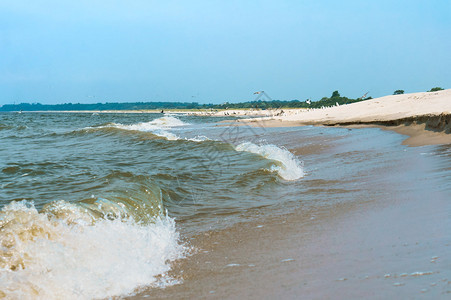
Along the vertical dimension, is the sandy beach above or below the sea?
above

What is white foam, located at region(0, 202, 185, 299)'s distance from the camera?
112 inches

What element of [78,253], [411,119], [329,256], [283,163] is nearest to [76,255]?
[78,253]

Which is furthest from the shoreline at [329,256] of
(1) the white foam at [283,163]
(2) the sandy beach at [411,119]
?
(2) the sandy beach at [411,119]

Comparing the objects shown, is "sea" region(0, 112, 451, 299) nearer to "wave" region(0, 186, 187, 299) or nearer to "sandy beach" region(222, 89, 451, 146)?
"wave" region(0, 186, 187, 299)

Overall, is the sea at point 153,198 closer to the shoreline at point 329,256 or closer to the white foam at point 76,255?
the white foam at point 76,255

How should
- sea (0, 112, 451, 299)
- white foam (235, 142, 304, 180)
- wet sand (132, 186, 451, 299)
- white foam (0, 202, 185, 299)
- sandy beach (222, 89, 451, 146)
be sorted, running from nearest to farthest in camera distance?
wet sand (132, 186, 451, 299)
white foam (0, 202, 185, 299)
sea (0, 112, 451, 299)
white foam (235, 142, 304, 180)
sandy beach (222, 89, 451, 146)

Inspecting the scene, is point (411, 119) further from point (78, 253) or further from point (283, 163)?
point (78, 253)

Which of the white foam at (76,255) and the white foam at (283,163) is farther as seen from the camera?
the white foam at (283,163)

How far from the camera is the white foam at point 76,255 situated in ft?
9.30

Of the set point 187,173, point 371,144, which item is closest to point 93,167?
point 187,173

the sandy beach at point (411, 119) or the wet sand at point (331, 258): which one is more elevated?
the sandy beach at point (411, 119)

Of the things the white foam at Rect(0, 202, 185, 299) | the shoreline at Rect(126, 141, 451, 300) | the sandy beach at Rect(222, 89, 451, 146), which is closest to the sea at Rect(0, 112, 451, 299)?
the white foam at Rect(0, 202, 185, 299)

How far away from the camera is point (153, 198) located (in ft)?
19.5

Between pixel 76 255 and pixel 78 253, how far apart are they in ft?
0.14
